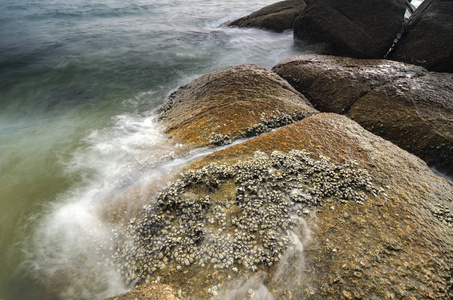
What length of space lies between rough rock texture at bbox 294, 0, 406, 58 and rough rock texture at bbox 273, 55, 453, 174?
1514mm

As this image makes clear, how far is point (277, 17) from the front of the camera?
14930mm

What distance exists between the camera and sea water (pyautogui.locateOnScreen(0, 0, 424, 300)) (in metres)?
3.80

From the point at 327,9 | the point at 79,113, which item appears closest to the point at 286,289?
the point at 79,113

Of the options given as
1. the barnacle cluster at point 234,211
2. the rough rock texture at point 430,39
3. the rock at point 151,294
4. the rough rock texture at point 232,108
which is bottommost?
the rock at point 151,294

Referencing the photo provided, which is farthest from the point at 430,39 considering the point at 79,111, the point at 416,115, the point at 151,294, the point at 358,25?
the point at 79,111

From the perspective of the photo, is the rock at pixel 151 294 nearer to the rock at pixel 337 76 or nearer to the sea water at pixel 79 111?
the sea water at pixel 79 111

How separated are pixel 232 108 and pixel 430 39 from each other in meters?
7.43

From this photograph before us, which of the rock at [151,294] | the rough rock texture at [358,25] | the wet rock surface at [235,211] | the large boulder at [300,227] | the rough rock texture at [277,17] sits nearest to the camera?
the rock at [151,294]

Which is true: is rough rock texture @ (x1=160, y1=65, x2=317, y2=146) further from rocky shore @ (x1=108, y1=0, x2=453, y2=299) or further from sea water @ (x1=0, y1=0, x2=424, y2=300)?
sea water @ (x1=0, y1=0, x2=424, y2=300)

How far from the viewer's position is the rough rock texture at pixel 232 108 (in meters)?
5.13

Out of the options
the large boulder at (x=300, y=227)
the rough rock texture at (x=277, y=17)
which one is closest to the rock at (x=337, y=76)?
the large boulder at (x=300, y=227)

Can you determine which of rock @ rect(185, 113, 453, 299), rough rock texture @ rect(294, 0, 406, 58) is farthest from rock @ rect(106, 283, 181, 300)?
rough rock texture @ rect(294, 0, 406, 58)

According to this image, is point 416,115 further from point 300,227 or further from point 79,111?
point 79,111

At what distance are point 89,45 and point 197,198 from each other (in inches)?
583
